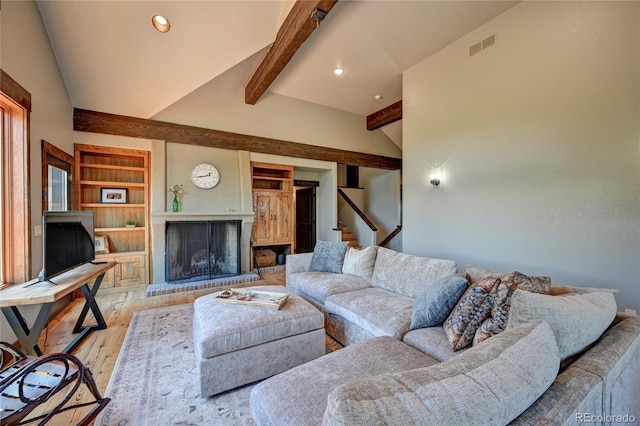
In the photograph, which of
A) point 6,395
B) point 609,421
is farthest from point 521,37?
point 6,395

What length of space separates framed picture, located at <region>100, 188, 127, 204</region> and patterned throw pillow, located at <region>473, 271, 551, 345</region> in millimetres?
5349

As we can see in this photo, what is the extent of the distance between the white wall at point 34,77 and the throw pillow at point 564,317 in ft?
12.3

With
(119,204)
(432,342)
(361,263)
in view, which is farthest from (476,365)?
(119,204)

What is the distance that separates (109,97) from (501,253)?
5.90 metres

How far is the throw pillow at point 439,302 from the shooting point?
188 cm

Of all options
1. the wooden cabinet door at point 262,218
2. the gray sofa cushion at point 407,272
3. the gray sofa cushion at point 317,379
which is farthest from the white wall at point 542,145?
the wooden cabinet door at point 262,218

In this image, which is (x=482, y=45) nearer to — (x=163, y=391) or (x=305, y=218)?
(x=163, y=391)

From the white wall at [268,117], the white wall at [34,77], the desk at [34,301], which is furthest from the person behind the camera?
the white wall at [268,117]

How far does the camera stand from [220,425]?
1.62 metres

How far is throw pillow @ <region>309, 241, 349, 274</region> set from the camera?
3594 mm

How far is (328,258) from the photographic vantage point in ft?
12.0

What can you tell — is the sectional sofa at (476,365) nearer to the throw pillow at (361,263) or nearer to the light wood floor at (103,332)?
the throw pillow at (361,263)

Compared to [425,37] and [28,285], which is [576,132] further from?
[28,285]

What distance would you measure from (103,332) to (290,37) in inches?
156
